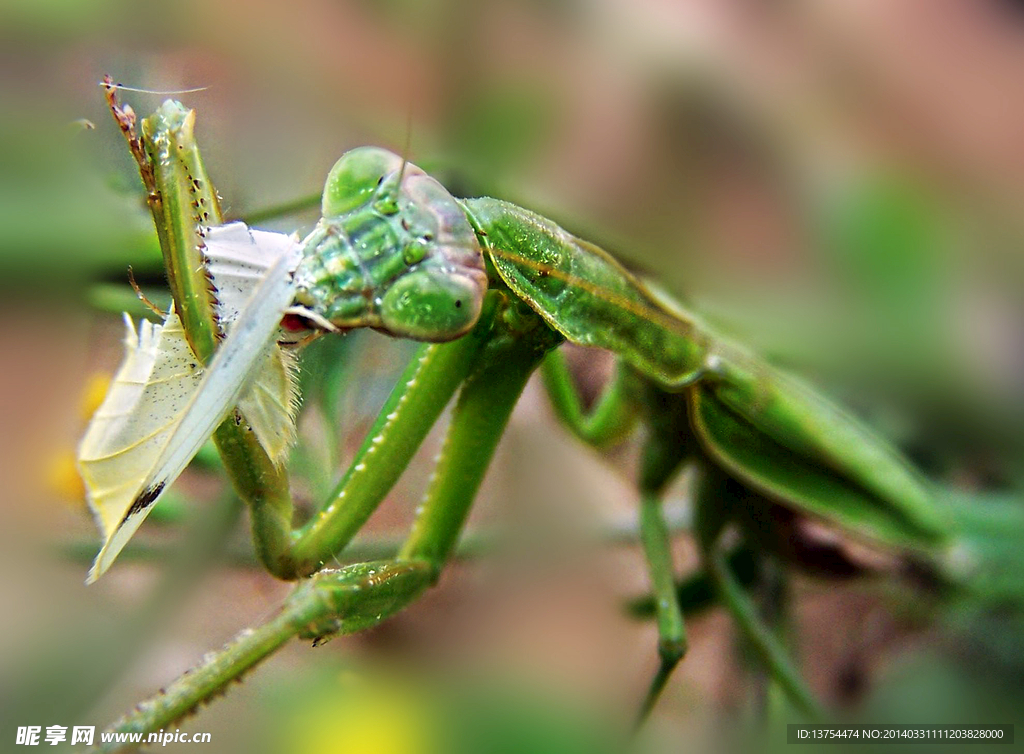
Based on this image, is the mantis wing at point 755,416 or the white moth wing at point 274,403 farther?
the mantis wing at point 755,416

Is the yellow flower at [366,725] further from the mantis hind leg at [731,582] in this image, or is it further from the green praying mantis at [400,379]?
the mantis hind leg at [731,582]

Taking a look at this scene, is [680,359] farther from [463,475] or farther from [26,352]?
[26,352]

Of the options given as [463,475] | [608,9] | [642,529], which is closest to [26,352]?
[463,475]

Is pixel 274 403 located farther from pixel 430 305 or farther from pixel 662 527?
pixel 662 527

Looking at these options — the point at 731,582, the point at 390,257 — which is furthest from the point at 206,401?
the point at 731,582

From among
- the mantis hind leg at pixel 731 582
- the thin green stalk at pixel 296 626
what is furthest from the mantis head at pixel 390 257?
the mantis hind leg at pixel 731 582

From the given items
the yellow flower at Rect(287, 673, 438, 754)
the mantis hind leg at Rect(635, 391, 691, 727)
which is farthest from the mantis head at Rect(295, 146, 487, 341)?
the mantis hind leg at Rect(635, 391, 691, 727)
